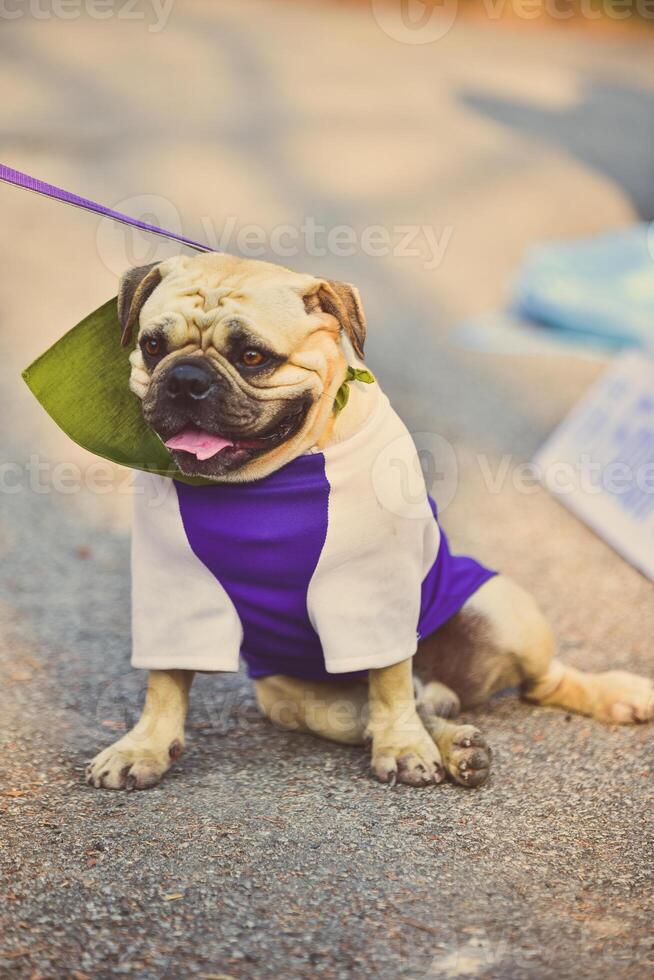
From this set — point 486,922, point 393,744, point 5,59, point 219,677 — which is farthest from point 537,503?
point 5,59

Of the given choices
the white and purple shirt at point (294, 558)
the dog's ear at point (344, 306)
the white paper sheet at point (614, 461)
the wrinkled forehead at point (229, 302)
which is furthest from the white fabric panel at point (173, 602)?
the white paper sheet at point (614, 461)

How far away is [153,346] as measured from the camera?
247cm

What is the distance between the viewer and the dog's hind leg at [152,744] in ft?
8.46

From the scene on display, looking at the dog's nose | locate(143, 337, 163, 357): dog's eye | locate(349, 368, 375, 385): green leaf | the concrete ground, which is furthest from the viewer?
locate(349, 368, 375, 385): green leaf

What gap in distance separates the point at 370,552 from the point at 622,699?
37.0 inches

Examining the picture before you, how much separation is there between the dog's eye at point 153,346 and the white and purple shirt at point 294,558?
0.30 m

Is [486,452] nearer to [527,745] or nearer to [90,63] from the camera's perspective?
[527,745]

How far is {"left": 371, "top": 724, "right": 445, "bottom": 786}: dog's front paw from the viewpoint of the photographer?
103 inches

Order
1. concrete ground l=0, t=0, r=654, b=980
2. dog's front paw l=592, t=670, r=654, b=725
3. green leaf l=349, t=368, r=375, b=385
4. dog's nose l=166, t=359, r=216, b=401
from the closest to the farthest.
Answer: concrete ground l=0, t=0, r=654, b=980
dog's nose l=166, t=359, r=216, b=401
green leaf l=349, t=368, r=375, b=385
dog's front paw l=592, t=670, r=654, b=725

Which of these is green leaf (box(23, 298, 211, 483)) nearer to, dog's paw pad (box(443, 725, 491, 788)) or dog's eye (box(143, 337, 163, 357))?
dog's eye (box(143, 337, 163, 357))

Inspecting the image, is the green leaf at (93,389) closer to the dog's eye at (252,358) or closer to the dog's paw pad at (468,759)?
the dog's eye at (252,358)

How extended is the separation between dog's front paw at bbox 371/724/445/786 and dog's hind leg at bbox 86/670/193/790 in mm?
444

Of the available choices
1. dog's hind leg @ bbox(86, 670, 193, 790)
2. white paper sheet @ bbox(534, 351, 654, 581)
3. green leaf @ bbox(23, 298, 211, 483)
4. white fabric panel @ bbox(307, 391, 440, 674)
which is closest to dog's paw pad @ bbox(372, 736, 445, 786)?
white fabric panel @ bbox(307, 391, 440, 674)

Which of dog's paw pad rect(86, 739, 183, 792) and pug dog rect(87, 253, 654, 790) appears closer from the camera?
pug dog rect(87, 253, 654, 790)
